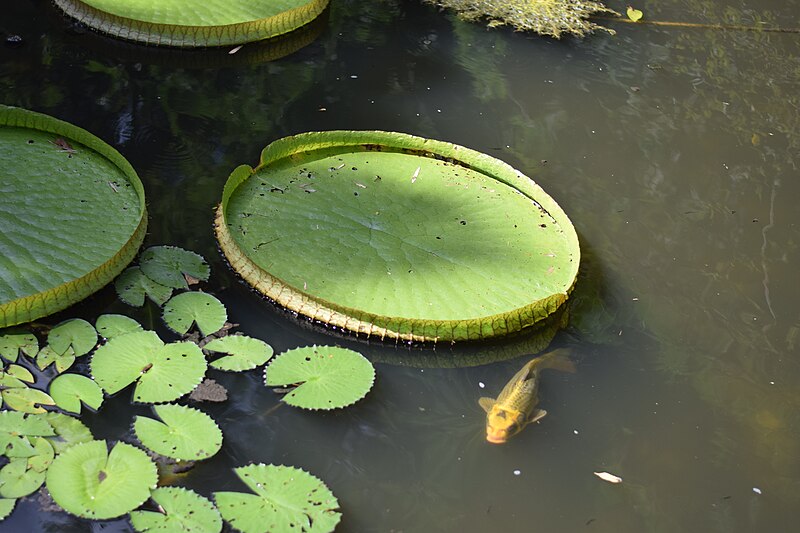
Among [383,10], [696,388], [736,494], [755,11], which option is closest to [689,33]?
[755,11]

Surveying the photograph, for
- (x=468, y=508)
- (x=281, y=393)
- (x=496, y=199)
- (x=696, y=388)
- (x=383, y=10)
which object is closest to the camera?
(x=468, y=508)

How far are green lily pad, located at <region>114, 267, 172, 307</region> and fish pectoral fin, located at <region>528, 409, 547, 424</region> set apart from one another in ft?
3.15

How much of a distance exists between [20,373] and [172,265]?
0.50 metres

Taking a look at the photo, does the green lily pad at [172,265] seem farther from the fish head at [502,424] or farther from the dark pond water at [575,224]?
the fish head at [502,424]

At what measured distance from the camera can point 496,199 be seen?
8.36 feet

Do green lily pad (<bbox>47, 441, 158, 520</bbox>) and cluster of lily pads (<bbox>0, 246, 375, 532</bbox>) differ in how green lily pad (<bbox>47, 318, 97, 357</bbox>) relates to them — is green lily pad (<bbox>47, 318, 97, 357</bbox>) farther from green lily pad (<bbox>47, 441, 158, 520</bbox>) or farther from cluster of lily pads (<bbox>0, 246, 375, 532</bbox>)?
green lily pad (<bbox>47, 441, 158, 520</bbox>)

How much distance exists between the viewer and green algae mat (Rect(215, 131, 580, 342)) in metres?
2.15

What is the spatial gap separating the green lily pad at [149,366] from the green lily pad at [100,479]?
0.17 metres

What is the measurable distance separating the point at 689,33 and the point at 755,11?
0.55 metres

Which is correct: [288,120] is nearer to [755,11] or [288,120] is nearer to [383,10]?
[383,10]

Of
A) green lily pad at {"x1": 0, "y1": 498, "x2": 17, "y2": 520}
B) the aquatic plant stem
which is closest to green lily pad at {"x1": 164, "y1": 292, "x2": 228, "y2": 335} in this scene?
green lily pad at {"x1": 0, "y1": 498, "x2": 17, "y2": 520}

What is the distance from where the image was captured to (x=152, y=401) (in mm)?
1895

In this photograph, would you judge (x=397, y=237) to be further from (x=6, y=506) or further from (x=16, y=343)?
(x=6, y=506)

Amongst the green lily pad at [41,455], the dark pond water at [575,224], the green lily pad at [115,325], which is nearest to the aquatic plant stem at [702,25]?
the dark pond water at [575,224]
